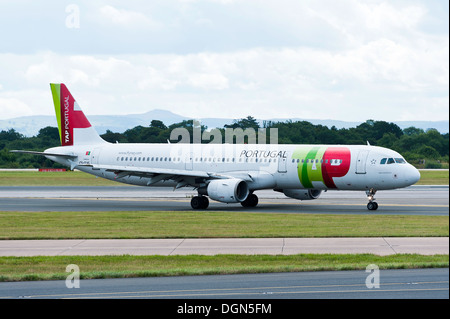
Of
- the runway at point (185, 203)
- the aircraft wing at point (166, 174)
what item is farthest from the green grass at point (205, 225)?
the aircraft wing at point (166, 174)

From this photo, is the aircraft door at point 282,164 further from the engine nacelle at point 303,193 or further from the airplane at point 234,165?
the engine nacelle at point 303,193

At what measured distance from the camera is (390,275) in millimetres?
17047

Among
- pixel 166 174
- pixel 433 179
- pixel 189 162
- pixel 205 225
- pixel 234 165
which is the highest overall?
pixel 189 162

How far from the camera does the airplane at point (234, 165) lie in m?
37.8

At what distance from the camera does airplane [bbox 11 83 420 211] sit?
37.8 m

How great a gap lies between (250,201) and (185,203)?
14.7 feet

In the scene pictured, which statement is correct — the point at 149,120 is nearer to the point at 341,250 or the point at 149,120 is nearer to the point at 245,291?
the point at 341,250

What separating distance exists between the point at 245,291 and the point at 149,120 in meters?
59.9

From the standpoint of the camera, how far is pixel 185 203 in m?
43.7

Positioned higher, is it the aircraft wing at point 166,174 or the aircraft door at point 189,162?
the aircraft door at point 189,162

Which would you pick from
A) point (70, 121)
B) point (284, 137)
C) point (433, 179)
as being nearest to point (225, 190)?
point (70, 121)

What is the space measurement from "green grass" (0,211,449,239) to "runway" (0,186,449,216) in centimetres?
374

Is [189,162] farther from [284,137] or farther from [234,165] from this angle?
[284,137]

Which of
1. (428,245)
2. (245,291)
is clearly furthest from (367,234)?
(245,291)
